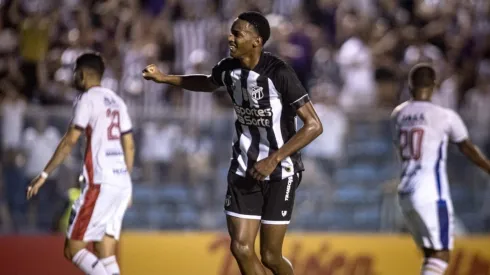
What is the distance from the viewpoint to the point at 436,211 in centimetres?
1100

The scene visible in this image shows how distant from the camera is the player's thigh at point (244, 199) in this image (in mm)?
9469

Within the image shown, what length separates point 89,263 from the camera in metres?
10.4

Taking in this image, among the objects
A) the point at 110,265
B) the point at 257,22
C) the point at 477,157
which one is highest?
the point at 257,22

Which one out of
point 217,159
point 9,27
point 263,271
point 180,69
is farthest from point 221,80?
point 9,27

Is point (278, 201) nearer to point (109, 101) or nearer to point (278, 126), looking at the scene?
point (278, 126)

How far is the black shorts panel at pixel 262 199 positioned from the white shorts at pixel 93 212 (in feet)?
5.32

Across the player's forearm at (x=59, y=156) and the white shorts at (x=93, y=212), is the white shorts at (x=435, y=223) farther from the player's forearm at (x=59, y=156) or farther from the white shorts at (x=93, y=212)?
the player's forearm at (x=59, y=156)

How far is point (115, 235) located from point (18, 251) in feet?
10.6

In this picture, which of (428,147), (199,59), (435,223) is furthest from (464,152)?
(199,59)

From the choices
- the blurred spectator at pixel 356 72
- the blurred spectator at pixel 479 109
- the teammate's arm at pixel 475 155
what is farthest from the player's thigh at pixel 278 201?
the blurred spectator at pixel 356 72

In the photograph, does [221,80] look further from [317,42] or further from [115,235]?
[317,42]

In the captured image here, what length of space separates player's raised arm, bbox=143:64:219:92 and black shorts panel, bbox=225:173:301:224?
35.7 inches

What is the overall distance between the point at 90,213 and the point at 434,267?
3.57 meters

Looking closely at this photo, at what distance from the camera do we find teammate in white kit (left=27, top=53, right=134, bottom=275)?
10.5 m
